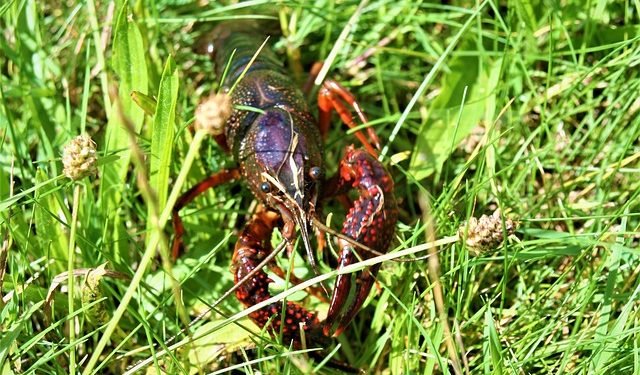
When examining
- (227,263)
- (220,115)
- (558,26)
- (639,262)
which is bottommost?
(227,263)

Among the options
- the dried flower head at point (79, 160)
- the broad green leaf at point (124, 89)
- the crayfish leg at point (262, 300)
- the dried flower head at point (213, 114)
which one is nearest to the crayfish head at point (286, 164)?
the crayfish leg at point (262, 300)

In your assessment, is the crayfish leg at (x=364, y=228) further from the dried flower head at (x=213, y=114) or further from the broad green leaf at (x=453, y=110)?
the dried flower head at (x=213, y=114)

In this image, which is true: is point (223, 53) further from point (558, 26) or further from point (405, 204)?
point (558, 26)

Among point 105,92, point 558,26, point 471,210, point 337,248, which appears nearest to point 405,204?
point 337,248

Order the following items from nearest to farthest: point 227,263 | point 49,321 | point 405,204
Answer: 1. point 49,321
2. point 227,263
3. point 405,204

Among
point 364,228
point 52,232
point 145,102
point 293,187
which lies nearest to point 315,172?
point 293,187

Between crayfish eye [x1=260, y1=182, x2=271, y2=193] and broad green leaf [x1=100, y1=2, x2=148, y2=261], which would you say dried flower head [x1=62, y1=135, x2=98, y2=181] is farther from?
crayfish eye [x1=260, y1=182, x2=271, y2=193]

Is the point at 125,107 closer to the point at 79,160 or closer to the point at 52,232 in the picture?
the point at 52,232

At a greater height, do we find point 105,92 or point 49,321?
point 105,92
